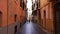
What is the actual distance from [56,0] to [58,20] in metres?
2.02

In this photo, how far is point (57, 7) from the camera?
14211 mm

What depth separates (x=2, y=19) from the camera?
6.95 m

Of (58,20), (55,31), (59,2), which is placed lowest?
(55,31)

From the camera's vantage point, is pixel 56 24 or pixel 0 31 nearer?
pixel 0 31

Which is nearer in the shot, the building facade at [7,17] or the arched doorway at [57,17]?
the building facade at [7,17]

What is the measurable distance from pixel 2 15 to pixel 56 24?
8.37m

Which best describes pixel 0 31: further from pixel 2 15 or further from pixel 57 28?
pixel 57 28

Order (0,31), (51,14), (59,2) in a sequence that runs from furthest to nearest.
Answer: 1. (51,14)
2. (59,2)
3. (0,31)

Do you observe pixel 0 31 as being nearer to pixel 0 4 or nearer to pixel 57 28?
pixel 0 4

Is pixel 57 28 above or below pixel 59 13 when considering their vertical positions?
below

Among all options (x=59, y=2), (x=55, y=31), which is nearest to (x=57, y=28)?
(x=55, y=31)

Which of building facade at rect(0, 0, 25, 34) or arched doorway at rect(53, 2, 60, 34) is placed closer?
building facade at rect(0, 0, 25, 34)

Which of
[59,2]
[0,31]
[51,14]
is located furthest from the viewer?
[51,14]

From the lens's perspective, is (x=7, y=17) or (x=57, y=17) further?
(x=57, y=17)
